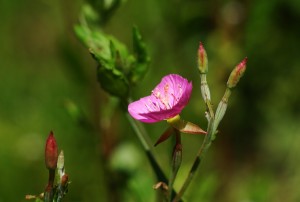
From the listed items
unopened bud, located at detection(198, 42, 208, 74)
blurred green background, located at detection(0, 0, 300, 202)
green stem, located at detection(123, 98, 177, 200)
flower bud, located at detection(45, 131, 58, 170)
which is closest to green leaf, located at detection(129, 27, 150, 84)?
green stem, located at detection(123, 98, 177, 200)

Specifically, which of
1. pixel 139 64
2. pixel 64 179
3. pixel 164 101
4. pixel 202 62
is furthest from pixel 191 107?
pixel 64 179

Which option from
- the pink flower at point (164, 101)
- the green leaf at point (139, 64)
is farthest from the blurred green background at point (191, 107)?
the pink flower at point (164, 101)

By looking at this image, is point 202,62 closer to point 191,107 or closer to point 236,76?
point 236,76

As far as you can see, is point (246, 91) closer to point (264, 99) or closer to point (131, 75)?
point (264, 99)

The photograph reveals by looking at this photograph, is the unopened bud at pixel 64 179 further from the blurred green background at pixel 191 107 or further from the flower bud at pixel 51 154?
the blurred green background at pixel 191 107

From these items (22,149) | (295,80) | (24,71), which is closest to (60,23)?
(24,71)
